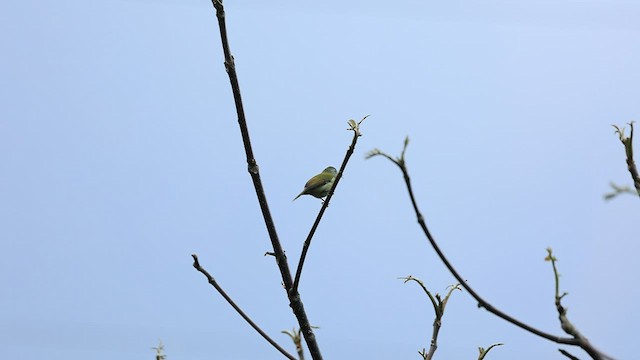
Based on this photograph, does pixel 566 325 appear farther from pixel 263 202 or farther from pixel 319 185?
pixel 319 185

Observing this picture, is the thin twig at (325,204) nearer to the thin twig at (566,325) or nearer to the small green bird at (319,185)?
the thin twig at (566,325)

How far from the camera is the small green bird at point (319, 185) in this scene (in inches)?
254

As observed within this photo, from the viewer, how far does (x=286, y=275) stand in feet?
10.0

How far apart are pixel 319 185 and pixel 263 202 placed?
3587 mm

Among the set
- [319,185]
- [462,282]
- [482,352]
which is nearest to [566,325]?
[462,282]

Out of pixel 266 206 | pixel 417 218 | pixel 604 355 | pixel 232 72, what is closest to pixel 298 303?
pixel 266 206

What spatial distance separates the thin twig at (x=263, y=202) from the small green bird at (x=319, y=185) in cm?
336

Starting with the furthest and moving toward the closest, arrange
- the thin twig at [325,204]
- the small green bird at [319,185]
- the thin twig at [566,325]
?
the small green bird at [319,185]
the thin twig at [325,204]
the thin twig at [566,325]

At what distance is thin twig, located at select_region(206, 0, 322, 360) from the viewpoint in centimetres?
271

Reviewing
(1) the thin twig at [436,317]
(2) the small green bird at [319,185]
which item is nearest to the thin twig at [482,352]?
(1) the thin twig at [436,317]

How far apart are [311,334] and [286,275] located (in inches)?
11.7

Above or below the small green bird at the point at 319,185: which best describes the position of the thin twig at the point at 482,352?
below

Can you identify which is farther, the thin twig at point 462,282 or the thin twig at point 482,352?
the thin twig at point 482,352

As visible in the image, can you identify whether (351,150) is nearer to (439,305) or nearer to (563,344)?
(439,305)
